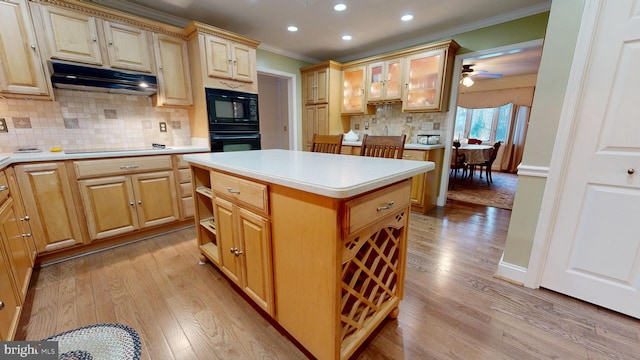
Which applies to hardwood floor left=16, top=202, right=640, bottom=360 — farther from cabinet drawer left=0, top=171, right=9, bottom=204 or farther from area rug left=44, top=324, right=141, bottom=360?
cabinet drawer left=0, top=171, right=9, bottom=204

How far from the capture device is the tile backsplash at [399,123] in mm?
3471

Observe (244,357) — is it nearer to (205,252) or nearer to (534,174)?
(205,252)

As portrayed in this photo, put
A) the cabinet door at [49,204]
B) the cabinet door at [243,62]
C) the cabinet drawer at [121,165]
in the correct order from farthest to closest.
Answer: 1. the cabinet door at [243,62]
2. the cabinet drawer at [121,165]
3. the cabinet door at [49,204]

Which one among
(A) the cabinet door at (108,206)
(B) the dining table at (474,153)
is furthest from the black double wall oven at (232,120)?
(B) the dining table at (474,153)

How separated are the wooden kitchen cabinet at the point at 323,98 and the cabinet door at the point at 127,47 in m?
2.41

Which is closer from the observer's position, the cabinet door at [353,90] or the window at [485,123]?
the cabinet door at [353,90]

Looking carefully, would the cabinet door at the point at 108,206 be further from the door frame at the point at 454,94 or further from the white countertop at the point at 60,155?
the door frame at the point at 454,94

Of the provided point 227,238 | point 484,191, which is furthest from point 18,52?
point 484,191

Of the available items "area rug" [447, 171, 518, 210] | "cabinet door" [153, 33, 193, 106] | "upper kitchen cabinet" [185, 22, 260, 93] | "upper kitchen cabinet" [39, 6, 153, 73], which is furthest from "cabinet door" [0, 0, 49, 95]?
"area rug" [447, 171, 518, 210]

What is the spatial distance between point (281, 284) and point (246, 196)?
1.56 feet

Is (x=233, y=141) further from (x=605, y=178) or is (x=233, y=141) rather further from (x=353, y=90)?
(x=605, y=178)

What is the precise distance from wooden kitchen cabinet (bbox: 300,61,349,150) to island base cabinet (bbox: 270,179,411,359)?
3.14 m

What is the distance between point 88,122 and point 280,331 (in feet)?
9.11

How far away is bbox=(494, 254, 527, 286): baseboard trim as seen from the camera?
67.9 inches
